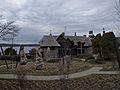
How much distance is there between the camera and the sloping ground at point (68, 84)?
16.5m

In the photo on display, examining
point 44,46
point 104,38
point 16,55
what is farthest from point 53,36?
point 16,55

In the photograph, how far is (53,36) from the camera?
5453 centimetres

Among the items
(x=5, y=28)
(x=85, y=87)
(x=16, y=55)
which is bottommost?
(x=85, y=87)

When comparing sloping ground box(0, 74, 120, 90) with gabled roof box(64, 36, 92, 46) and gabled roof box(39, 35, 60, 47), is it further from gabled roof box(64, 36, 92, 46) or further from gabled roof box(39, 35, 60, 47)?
gabled roof box(64, 36, 92, 46)

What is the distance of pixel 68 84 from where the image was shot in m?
17.2

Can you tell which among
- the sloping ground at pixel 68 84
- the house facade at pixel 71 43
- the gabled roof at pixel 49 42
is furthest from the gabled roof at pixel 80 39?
the sloping ground at pixel 68 84

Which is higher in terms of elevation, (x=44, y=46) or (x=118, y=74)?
(x=44, y=46)

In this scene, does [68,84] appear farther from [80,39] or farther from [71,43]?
[80,39]

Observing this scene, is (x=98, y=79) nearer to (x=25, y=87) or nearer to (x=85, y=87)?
Answer: (x=85, y=87)

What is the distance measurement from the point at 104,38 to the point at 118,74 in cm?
2107

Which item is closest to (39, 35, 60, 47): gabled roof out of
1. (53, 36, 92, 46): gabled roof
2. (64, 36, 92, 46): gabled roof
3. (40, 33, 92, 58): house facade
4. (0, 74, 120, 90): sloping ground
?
(40, 33, 92, 58): house facade

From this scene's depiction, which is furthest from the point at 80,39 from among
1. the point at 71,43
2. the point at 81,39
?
the point at 71,43

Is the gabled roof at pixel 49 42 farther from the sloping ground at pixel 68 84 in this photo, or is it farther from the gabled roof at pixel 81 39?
the sloping ground at pixel 68 84

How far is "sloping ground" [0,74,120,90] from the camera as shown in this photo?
16.5 m
